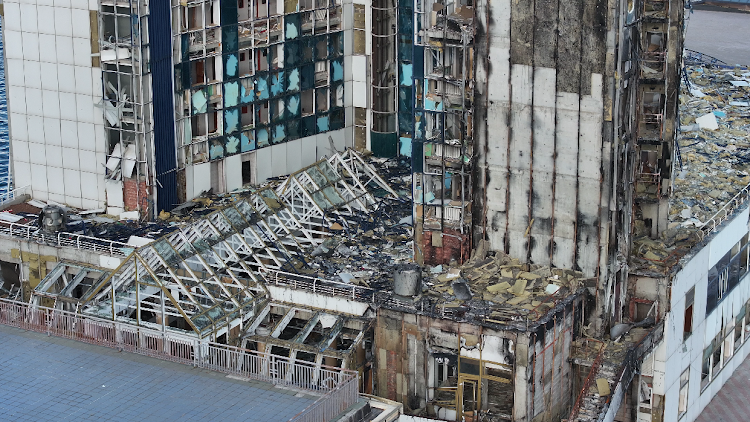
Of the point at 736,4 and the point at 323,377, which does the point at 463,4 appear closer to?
the point at 323,377

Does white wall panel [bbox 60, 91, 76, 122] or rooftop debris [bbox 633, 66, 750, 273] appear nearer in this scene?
rooftop debris [bbox 633, 66, 750, 273]

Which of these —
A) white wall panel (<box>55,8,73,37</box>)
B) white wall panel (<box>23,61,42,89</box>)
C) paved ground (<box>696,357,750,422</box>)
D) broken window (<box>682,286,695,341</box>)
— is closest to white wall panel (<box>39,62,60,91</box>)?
white wall panel (<box>23,61,42,89</box>)

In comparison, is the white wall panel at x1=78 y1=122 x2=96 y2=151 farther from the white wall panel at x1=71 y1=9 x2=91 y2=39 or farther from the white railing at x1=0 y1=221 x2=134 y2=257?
the white railing at x1=0 y1=221 x2=134 y2=257

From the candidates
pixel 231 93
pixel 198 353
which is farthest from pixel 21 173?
pixel 198 353

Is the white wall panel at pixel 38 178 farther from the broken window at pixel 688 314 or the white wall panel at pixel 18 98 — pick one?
the broken window at pixel 688 314

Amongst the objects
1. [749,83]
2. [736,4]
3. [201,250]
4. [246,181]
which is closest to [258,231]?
[201,250]

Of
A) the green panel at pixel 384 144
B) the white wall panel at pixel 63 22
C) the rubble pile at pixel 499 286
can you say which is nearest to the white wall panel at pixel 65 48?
the white wall panel at pixel 63 22
